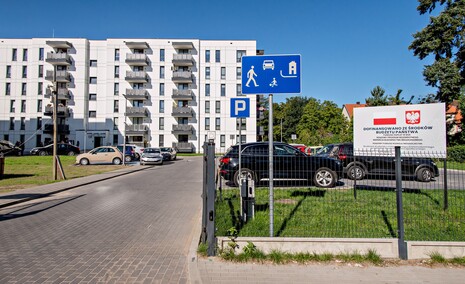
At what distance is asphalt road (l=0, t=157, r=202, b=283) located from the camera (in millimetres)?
4133

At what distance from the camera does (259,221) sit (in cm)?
625

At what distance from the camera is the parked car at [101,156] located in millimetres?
25562

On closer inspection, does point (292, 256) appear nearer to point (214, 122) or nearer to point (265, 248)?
point (265, 248)

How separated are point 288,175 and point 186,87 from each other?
50.0m

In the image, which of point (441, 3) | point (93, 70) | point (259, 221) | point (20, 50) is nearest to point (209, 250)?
point (259, 221)

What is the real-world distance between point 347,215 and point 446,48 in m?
34.3

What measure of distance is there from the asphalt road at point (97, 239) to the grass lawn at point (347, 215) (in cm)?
112

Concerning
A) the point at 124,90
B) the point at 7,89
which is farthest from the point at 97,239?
the point at 7,89

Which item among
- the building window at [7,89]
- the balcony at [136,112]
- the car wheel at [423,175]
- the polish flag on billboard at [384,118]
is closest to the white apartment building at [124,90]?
the balcony at [136,112]

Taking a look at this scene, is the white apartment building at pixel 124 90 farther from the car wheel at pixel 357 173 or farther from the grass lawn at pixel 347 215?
the grass lawn at pixel 347 215

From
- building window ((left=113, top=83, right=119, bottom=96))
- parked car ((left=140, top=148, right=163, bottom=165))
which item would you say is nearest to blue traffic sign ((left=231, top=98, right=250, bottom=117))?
parked car ((left=140, top=148, right=163, bottom=165))

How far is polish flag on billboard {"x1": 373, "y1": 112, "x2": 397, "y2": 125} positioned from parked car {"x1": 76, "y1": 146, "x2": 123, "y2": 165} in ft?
77.3

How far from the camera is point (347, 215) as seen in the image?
6.69 metres

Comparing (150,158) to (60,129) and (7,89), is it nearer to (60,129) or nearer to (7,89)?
(60,129)
